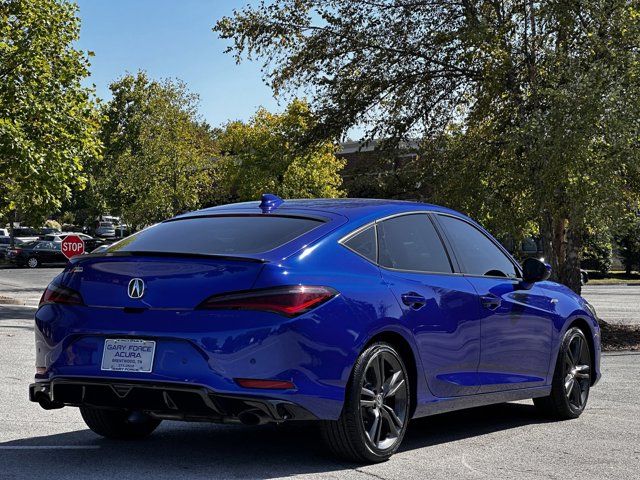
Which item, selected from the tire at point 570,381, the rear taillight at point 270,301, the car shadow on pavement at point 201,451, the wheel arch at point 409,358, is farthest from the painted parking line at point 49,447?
the tire at point 570,381

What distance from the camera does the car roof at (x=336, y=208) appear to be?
6660 mm

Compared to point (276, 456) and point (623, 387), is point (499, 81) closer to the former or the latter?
point (623, 387)

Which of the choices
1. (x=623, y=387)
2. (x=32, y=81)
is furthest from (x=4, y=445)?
(x=32, y=81)

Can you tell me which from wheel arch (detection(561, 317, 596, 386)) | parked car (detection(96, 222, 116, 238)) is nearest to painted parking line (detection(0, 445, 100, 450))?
wheel arch (detection(561, 317, 596, 386))

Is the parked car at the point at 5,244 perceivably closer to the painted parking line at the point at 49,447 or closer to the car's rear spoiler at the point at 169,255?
the painted parking line at the point at 49,447

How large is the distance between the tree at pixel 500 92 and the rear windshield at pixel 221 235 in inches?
395

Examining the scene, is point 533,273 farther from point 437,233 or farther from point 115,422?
point 115,422

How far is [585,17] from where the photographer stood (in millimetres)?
17641

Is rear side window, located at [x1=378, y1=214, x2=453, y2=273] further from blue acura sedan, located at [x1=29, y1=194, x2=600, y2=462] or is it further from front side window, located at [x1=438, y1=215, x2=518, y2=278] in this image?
front side window, located at [x1=438, y1=215, x2=518, y2=278]

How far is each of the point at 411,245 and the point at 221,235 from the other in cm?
132

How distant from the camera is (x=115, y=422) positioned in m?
6.89

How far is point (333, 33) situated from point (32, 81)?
27.3 ft

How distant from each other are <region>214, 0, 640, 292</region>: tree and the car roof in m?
9.18

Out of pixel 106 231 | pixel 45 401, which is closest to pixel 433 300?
pixel 45 401
